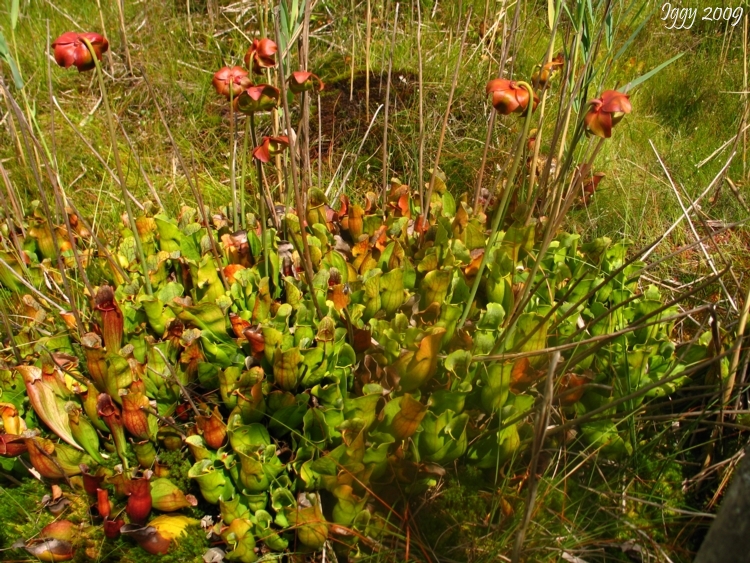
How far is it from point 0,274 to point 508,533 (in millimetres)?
1865

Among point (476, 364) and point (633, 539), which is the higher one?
point (476, 364)

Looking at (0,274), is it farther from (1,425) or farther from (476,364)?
(476,364)

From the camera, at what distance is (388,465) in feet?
5.36

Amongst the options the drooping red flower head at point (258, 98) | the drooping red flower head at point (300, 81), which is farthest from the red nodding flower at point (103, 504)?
the drooping red flower head at point (300, 81)

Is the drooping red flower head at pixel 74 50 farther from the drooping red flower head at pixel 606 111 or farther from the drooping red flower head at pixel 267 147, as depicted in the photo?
the drooping red flower head at pixel 606 111

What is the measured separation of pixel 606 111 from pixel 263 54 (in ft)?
3.04

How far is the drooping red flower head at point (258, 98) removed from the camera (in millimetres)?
1625

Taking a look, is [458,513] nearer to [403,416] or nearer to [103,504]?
[403,416]

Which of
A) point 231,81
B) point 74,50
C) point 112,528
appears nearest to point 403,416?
point 112,528

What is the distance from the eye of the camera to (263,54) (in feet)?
5.61

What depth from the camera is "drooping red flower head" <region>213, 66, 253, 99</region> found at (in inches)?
66.0

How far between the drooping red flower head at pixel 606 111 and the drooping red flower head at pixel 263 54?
34.0 inches

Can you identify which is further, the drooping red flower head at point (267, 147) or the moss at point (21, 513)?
the drooping red flower head at point (267, 147)

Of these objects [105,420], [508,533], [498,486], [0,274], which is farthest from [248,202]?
[508,533]
